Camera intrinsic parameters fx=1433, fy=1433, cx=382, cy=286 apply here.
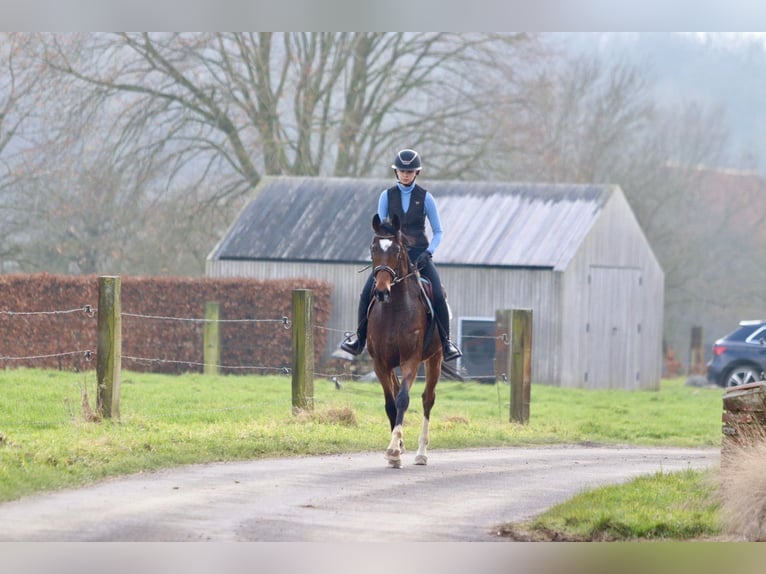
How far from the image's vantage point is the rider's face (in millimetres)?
15094

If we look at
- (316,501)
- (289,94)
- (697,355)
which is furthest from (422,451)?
(289,94)

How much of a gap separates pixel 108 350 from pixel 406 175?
4317 mm

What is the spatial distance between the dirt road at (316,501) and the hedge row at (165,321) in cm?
1741

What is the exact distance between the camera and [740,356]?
1241 inches

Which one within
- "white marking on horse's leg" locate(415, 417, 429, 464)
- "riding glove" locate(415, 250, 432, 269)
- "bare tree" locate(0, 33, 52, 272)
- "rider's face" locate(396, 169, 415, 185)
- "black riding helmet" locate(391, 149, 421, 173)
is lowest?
"white marking on horse's leg" locate(415, 417, 429, 464)

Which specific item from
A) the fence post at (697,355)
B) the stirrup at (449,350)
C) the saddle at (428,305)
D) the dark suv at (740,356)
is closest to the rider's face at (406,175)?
the saddle at (428,305)

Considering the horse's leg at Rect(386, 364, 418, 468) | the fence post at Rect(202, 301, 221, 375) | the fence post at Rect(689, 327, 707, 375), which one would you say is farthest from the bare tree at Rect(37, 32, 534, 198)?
the horse's leg at Rect(386, 364, 418, 468)

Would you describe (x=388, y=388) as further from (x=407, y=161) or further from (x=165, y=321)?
(x=165, y=321)

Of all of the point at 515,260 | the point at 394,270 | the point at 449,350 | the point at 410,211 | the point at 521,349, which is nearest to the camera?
the point at 394,270

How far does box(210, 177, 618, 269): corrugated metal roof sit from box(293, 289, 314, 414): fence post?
54.3 ft

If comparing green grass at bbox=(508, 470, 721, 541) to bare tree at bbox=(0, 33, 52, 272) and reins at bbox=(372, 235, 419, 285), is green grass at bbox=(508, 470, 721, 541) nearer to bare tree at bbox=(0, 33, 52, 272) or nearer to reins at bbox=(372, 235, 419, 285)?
reins at bbox=(372, 235, 419, 285)

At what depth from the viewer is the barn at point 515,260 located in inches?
1373
